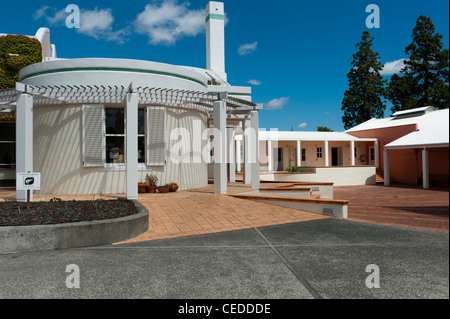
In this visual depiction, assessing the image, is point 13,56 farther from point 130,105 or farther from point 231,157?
point 231,157

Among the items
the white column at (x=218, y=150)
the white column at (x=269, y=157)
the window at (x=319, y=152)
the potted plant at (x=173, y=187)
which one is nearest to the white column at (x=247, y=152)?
the white column at (x=218, y=150)

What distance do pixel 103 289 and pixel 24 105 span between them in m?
7.03

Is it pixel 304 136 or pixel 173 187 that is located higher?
pixel 304 136

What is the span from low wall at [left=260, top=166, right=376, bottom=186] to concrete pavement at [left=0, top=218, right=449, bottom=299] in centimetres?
1427

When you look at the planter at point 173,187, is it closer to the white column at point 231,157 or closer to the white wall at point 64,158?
the white wall at point 64,158

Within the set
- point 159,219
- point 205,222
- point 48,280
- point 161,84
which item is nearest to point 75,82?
point 161,84

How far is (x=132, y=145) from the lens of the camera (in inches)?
335

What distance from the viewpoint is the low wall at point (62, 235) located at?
4668 mm

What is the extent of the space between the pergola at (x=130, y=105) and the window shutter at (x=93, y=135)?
304 millimetres

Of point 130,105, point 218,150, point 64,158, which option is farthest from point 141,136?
point 218,150

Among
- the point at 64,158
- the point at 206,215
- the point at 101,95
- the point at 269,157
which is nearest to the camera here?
the point at 206,215

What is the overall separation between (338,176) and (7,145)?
17091 mm
